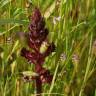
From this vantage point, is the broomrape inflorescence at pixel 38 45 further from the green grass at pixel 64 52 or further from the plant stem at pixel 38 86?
the green grass at pixel 64 52

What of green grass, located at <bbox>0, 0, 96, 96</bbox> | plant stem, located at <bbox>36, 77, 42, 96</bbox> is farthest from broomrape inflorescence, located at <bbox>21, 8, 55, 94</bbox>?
green grass, located at <bbox>0, 0, 96, 96</bbox>

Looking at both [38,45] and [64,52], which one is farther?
[64,52]

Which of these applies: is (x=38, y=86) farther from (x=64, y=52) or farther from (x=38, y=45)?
(x=64, y=52)

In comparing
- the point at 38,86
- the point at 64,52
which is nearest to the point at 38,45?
the point at 38,86

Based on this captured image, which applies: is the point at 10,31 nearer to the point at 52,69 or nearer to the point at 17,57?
the point at 17,57

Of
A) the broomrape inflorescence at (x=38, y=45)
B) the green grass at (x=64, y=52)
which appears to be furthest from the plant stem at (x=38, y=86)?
the green grass at (x=64, y=52)

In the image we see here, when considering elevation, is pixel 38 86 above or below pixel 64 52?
below

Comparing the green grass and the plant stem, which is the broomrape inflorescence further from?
the green grass

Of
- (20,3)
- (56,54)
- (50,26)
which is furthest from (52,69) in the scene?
(20,3)
